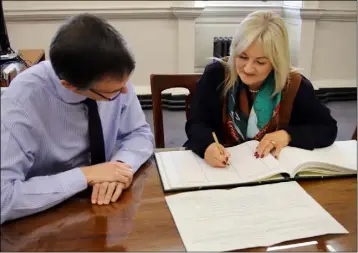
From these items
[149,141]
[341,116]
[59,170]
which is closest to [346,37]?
[341,116]

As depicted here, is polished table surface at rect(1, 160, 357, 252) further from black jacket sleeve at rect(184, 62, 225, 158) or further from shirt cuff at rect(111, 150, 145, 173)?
black jacket sleeve at rect(184, 62, 225, 158)

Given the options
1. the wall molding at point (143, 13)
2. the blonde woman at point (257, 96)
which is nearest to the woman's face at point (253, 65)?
the blonde woman at point (257, 96)

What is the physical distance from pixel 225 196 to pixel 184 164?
0.20m

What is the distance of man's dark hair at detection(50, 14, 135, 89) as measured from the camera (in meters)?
0.82

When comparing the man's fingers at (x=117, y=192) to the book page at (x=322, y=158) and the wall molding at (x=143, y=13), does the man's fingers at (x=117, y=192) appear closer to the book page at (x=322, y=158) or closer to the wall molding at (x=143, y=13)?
the book page at (x=322, y=158)

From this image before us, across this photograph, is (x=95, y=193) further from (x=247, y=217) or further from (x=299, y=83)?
(x=299, y=83)

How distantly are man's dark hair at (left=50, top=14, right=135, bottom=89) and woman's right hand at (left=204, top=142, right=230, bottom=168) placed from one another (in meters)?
0.38

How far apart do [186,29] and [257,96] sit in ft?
7.79

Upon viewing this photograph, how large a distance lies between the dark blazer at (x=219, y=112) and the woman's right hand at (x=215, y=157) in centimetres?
13

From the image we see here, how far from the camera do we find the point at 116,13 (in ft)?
12.0

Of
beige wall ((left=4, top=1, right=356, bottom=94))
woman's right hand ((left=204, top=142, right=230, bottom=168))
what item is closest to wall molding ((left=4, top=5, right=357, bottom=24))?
beige wall ((left=4, top=1, right=356, bottom=94))

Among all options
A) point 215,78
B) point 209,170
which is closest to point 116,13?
point 215,78

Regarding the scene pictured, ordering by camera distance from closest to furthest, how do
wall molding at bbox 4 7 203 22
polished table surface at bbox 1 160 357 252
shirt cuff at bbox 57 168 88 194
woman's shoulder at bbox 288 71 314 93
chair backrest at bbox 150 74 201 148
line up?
1. polished table surface at bbox 1 160 357 252
2. shirt cuff at bbox 57 168 88 194
3. woman's shoulder at bbox 288 71 314 93
4. chair backrest at bbox 150 74 201 148
5. wall molding at bbox 4 7 203 22

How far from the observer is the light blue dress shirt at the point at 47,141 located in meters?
0.87
